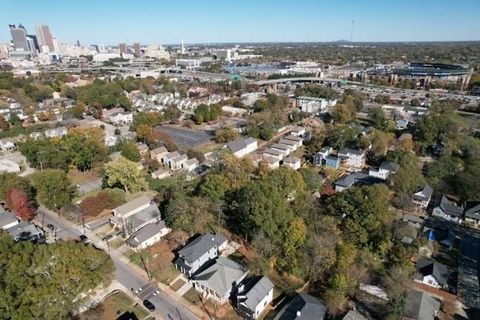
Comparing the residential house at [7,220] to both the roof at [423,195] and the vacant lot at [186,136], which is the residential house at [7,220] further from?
the roof at [423,195]

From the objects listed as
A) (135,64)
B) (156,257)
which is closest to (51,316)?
(156,257)

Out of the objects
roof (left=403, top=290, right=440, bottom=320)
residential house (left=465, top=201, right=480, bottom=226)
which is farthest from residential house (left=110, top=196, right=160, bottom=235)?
residential house (left=465, top=201, right=480, bottom=226)

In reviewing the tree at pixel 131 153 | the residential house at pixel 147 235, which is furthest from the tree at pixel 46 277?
the tree at pixel 131 153

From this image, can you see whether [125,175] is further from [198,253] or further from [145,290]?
[145,290]

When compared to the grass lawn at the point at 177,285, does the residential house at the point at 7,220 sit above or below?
above

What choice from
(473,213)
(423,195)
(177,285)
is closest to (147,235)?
(177,285)

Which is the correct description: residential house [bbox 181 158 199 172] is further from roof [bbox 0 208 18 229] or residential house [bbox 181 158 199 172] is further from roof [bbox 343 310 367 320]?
roof [bbox 343 310 367 320]
